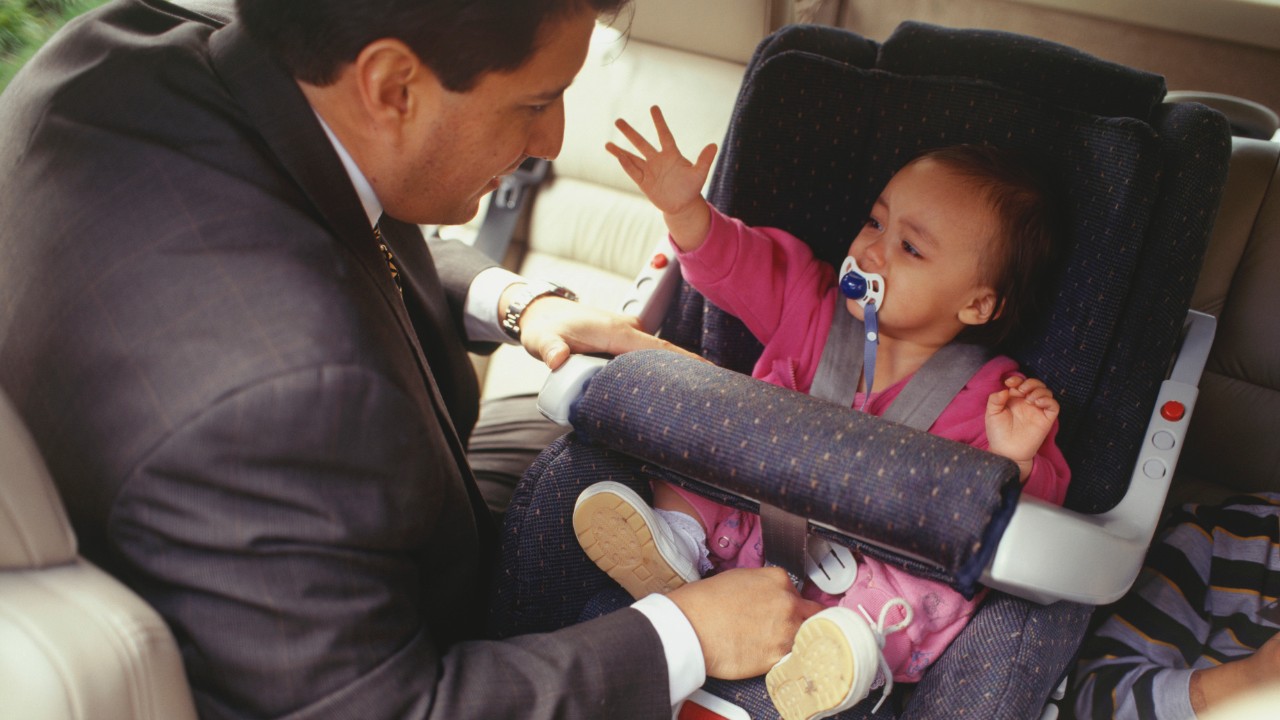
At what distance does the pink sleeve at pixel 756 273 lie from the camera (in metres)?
1.51

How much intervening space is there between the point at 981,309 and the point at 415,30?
100 cm

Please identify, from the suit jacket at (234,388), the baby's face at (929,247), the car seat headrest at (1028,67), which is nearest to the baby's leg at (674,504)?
the suit jacket at (234,388)

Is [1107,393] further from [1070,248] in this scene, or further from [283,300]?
[283,300]

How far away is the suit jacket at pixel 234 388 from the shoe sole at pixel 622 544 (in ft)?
0.59

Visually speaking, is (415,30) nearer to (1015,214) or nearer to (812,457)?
(812,457)

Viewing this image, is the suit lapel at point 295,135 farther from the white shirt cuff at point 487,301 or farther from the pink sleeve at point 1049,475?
the pink sleeve at point 1049,475

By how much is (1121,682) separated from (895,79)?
1.00 metres

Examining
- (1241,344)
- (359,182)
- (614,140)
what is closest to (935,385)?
(1241,344)

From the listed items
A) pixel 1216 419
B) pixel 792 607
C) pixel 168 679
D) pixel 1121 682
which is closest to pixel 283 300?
pixel 168 679

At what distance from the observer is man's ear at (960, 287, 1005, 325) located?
1483 mm

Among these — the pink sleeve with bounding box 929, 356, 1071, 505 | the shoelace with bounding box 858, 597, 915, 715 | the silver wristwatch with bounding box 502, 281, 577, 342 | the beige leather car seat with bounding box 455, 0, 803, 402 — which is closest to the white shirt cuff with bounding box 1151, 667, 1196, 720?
the pink sleeve with bounding box 929, 356, 1071, 505

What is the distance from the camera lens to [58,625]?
0.77 meters

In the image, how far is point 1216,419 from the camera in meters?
1.75

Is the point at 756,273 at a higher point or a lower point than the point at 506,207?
higher
